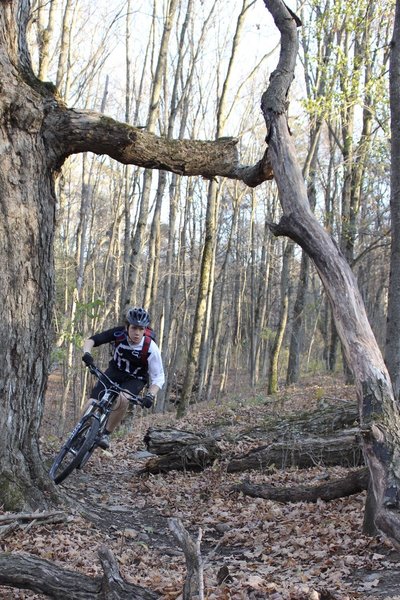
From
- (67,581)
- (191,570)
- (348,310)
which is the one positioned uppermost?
(348,310)

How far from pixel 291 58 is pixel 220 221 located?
31238 mm

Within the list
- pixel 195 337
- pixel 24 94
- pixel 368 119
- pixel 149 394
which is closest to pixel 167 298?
pixel 195 337

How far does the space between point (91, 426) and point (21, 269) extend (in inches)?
85.5

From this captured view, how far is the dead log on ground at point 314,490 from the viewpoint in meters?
5.66

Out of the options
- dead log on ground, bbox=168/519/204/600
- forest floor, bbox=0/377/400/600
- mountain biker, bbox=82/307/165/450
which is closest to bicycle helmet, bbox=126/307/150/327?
mountain biker, bbox=82/307/165/450

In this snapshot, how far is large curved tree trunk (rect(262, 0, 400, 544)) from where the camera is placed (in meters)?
3.78

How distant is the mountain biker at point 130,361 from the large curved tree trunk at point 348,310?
2.61m

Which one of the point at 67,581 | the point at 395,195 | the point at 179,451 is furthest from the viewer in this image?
the point at 179,451

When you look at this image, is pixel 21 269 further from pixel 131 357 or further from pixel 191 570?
pixel 191 570

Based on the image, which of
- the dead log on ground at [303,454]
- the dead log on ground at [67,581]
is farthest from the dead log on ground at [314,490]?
the dead log on ground at [67,581]

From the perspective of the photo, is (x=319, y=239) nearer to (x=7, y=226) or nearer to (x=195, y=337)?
(x=7, y=226)

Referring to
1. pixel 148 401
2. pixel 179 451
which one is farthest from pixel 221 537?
pixel 179 451

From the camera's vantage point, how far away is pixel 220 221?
121 ft

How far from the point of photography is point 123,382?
7363 millimetres
